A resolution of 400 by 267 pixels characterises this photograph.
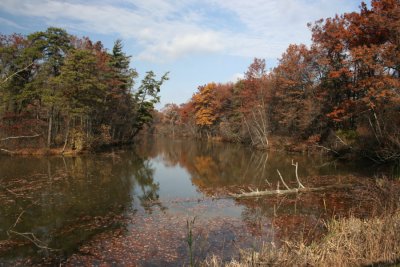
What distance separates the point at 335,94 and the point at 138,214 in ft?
87.4

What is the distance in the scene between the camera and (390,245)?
6.95 m

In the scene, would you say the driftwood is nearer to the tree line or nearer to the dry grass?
the dry grass

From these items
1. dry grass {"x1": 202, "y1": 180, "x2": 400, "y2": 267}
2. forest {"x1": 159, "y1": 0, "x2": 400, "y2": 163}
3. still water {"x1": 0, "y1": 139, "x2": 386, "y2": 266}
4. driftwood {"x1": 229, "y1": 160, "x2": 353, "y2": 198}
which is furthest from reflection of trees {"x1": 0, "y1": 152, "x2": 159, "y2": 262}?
forest {"x1": 159, "y1": 0, "x2": 400, "y2": 163}

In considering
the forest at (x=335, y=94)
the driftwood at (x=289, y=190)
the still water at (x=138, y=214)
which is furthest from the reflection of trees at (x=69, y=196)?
the forest at (x=335, y=94)

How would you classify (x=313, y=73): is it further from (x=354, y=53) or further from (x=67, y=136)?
(x=67, y=136)

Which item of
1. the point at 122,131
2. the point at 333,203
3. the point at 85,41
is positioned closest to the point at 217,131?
the point at 122,131

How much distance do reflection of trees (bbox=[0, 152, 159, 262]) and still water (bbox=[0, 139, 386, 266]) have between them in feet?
0.13

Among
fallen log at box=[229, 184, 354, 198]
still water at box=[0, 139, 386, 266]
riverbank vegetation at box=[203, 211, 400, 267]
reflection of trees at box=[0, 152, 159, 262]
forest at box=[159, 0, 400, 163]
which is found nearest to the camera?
riverbank vegetation at box=[203, 211, 400, 267]

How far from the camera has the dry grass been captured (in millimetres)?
6441

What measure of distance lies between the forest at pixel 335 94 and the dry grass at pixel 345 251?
47.4 ft

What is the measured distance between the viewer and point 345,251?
22.9 feet

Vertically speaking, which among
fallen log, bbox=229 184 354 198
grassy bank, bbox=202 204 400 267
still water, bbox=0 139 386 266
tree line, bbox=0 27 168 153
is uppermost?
tree line, bbox=0 27 168 153

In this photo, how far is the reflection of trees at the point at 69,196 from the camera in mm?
11573

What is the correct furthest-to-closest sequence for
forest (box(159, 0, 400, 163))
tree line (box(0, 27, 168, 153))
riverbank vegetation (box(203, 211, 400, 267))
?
tree line (box(0, 27, 168, 153))
forest (box(159, 0, 400, 163))
riverbank vegetation (box(203, 211, 400, 267))
